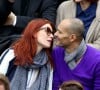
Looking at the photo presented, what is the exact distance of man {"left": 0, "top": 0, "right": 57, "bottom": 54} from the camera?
434 cm

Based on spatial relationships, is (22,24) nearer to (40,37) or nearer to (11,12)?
(11,12)

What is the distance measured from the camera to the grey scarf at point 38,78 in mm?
3826

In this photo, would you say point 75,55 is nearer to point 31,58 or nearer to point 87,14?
point 31,58

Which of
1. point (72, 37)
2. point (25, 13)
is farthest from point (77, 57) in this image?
point (25, 13)

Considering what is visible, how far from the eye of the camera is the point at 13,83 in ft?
12.6

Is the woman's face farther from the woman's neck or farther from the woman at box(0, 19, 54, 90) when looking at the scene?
the woman's neck

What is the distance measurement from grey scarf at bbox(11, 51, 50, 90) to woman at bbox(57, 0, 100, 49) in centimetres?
62

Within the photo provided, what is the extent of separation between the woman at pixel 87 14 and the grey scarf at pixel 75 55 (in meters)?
0.50

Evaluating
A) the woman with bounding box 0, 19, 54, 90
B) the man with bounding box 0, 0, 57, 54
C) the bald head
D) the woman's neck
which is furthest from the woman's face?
the woman's neck

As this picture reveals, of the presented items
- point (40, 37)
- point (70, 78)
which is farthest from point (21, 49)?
point (70, 78)

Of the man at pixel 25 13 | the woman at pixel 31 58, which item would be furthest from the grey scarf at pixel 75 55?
the man at pixel 25 13

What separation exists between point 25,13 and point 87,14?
582 millimetres

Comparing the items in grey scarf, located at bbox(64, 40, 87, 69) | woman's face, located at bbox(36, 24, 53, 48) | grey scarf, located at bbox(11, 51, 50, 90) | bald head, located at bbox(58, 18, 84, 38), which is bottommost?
grey scarf, located at bbox(11, 51, 50, 90)

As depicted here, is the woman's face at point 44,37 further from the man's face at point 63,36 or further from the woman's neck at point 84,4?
the woman's neck at point 84,4
